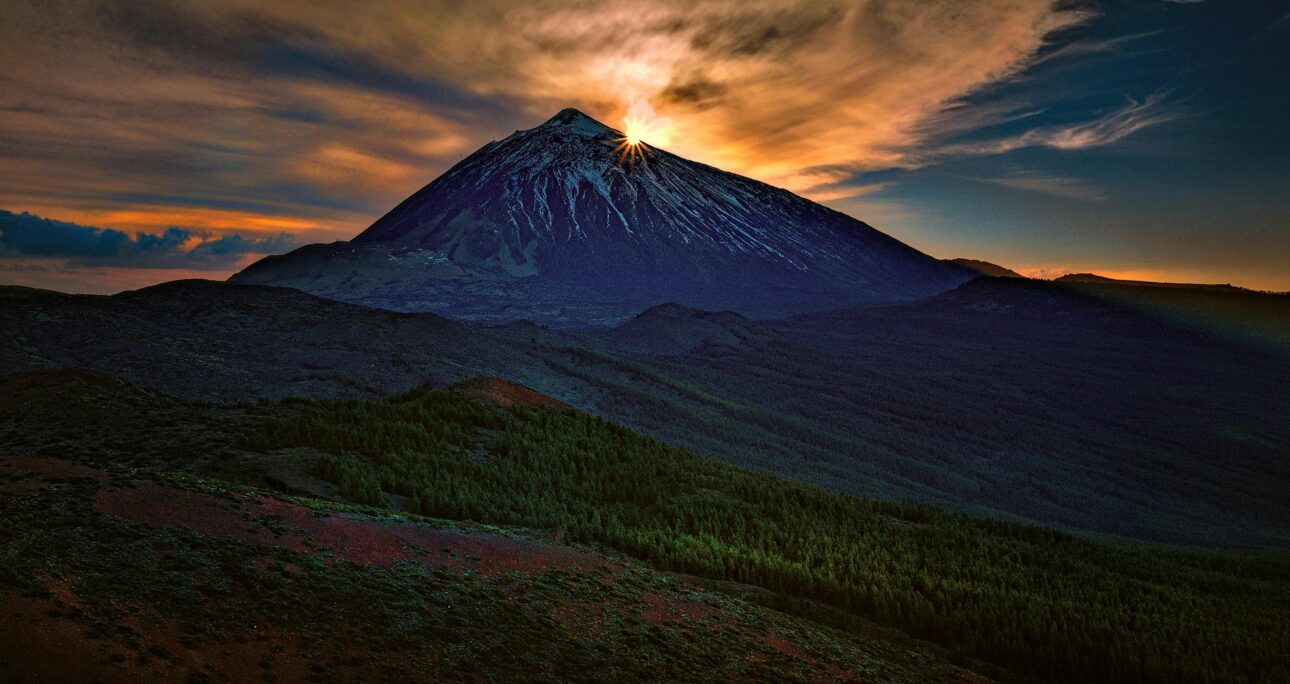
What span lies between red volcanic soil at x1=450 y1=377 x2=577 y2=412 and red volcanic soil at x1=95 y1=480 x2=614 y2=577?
12.0m

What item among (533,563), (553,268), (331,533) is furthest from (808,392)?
(553,268)

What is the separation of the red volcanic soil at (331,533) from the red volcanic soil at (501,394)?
1203cm

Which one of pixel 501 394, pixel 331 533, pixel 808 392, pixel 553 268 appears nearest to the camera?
pixel 331 533

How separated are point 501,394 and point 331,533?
15.0 metres

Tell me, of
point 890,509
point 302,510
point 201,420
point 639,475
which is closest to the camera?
point 302,510

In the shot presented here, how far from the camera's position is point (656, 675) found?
6832 mm

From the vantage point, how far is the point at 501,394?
23.0 m

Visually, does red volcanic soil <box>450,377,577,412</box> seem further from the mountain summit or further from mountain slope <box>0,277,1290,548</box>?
the mountain summit

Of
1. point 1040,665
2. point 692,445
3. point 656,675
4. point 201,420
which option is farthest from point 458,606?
point 692,445

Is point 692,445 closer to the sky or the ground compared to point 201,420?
closer to the ground

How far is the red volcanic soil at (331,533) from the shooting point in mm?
7053

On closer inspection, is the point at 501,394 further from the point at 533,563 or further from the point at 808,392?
the point at 808,392

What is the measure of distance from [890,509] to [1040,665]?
1036 cm

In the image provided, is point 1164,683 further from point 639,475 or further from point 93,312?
point 93,312
